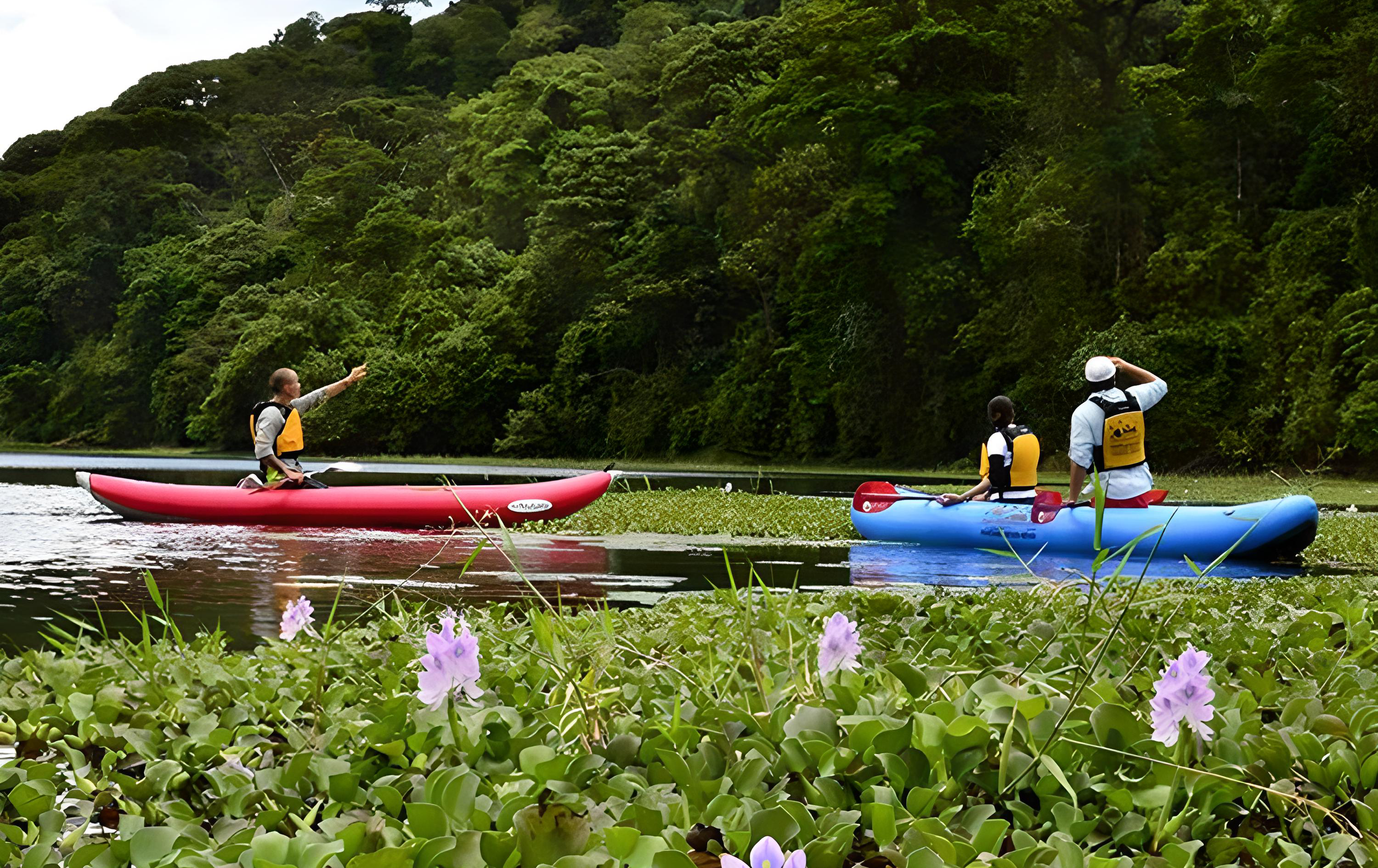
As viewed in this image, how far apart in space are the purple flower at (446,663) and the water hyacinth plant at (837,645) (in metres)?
0.63

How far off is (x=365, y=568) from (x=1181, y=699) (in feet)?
21.3

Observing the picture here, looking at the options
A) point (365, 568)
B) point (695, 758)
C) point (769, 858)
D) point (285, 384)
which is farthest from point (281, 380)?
point (769, 858)

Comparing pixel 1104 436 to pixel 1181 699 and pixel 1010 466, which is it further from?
pixel 1181 699

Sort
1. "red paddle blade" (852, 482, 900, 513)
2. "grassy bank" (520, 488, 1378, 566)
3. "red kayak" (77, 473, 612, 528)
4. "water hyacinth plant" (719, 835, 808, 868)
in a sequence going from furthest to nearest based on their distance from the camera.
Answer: "red kayak" (77, 473, 612, 528) → "red paddle blade" (852, 482, 900, 513) → "grassy bank" (520, 488, 1378, 566) → "water hyacinth plant" (719, 835, 808, 868)

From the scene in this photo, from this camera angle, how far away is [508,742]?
2176mm

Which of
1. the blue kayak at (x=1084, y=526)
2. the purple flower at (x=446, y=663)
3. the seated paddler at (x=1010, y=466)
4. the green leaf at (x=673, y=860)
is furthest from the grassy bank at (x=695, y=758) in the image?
the seated paddler at (x=1010, y=466)

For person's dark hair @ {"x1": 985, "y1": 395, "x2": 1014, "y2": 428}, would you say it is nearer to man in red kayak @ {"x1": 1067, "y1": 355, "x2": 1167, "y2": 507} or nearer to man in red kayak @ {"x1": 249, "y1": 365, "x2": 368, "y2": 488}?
man in red kayak @ {"x1": 1067, "y1": 355, "x2": 1167, "y2": 507}

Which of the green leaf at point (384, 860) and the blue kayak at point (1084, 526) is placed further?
the blue kayak at point (1084, 526)

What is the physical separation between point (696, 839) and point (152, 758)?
1087 mm

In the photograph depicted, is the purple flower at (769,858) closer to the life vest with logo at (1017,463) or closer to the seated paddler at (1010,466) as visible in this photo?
the seated paddler at (1010,466)

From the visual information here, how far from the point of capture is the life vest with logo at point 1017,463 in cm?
948

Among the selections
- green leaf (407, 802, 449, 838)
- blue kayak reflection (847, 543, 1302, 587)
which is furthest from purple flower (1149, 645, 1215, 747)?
blue kayak reflection (847, 543, 1302, 587)

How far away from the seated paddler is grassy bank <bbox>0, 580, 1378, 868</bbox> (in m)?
6.49

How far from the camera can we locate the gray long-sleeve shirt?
10289mm
